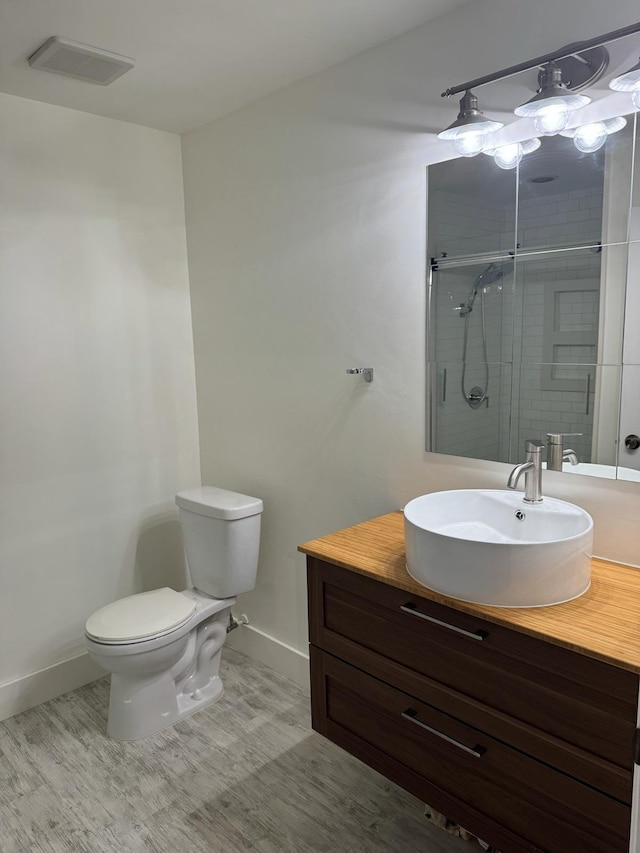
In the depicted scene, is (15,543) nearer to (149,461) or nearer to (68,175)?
(149,461)

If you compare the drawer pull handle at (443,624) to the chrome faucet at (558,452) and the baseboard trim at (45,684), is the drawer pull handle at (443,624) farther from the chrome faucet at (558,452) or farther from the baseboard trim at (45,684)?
the baseboard trim at (45,684)

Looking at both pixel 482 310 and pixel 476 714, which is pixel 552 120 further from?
pixel 476 714

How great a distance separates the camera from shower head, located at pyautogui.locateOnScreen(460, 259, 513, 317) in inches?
68.3

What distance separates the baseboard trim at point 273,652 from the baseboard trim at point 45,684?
0.64 metres

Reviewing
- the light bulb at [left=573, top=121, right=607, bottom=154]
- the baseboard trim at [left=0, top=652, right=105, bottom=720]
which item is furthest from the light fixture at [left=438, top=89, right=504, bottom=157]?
the baseboard trim at [left=0, top=652, right=105, bottom=720]

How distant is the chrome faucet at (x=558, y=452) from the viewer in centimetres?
165

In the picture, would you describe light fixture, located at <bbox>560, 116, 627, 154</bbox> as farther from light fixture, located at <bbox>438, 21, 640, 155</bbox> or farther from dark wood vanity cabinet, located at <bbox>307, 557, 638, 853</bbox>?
dark wood vanity cabinet, located at <bbox>307, 557, 638, 853</bbox>

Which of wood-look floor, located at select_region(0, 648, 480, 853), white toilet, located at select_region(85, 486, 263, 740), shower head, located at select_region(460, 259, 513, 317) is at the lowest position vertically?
wood-look floor, located at select_region(0, 648, 480, 853)

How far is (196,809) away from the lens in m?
1.98

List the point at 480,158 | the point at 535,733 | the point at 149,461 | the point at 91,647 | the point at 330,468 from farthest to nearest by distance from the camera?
the point at 149,461, the point at 330,468, the point at 91,647, the point at 480,158, the point at 535,733

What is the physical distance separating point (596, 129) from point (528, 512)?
3.24 feet

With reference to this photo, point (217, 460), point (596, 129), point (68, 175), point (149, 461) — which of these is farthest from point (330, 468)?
point (68, 175)

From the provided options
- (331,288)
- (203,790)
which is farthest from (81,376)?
(203,790)

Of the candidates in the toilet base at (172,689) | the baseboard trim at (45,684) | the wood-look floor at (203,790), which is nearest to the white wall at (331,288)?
the toilet base at (172,689)
